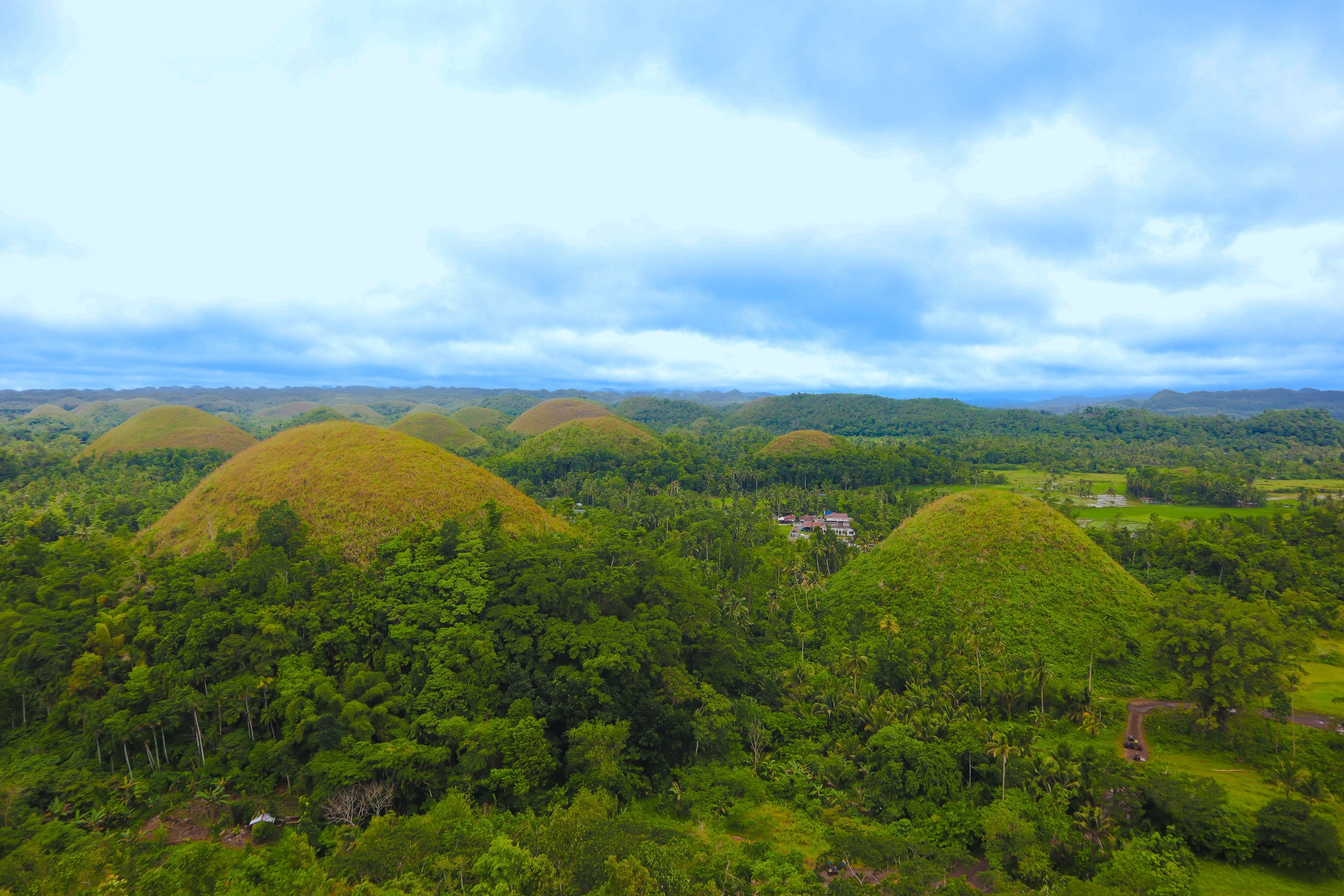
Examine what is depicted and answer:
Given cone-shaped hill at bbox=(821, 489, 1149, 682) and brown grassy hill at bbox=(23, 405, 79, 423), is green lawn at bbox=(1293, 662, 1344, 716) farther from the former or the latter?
brown grassy hill at bbox=(23, 405, 79, 423)

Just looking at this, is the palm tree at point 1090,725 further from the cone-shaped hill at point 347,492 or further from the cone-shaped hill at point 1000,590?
the cone-shaped hill at point 347,492

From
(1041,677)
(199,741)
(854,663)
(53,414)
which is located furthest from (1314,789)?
(53,414)

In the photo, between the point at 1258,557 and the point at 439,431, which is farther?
the point at 439,431

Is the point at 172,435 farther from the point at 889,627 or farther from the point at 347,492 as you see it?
the point at 889,627

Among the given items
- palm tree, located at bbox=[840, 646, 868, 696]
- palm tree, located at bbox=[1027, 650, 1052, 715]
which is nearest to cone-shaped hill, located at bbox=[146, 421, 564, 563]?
palm tree, located at bbox=[840, 646, 868, 696]

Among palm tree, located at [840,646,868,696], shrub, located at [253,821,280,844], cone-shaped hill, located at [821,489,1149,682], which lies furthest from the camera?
cone-shaped hill, located at [821,489,1149,682]

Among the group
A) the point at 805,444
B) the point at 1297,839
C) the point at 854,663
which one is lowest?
the point at 854,663
